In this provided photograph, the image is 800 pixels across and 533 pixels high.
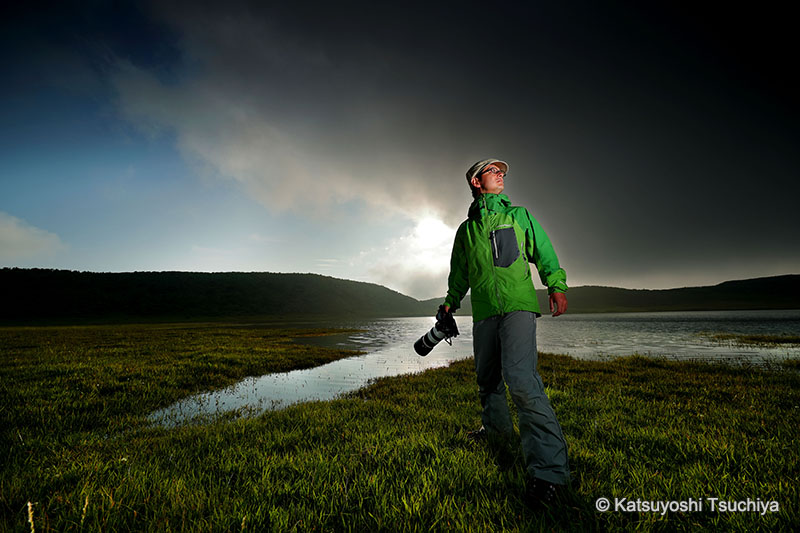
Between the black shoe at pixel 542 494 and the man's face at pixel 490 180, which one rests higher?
the man's face at pixel 490 180

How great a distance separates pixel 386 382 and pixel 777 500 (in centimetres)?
1004

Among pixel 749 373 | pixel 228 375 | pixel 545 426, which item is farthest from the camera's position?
pixel 228 375

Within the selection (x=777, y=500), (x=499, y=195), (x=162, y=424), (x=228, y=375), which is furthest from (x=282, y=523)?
(x=228, y=375)

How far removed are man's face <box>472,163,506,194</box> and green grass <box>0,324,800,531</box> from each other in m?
3.66

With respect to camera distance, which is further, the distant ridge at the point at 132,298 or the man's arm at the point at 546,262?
the distant ridge at the point at 132,298

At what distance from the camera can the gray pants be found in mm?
3287

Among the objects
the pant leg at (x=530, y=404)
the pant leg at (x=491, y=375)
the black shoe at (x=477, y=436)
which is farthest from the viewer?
the black shoe at (x=477, y=436)

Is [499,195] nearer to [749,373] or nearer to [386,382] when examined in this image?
[386,382]

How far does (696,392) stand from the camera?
359 inches

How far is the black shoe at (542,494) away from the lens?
121 inches

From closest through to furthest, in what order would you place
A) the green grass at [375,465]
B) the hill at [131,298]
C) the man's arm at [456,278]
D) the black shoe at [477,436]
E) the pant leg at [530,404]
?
the green grass at [375,465] < the pant leg at [530,404] < the man's arm at [456,278] < the black shoe at [477,436] < the hill at [131,298]

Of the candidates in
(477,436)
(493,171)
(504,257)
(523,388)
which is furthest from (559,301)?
(477,436)

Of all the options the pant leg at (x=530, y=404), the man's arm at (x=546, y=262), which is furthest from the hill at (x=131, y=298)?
the man's arm at (x=546, y=262)

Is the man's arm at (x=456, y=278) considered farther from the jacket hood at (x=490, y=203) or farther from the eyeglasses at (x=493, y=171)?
the eyeglasses at (x=493, y=171)
